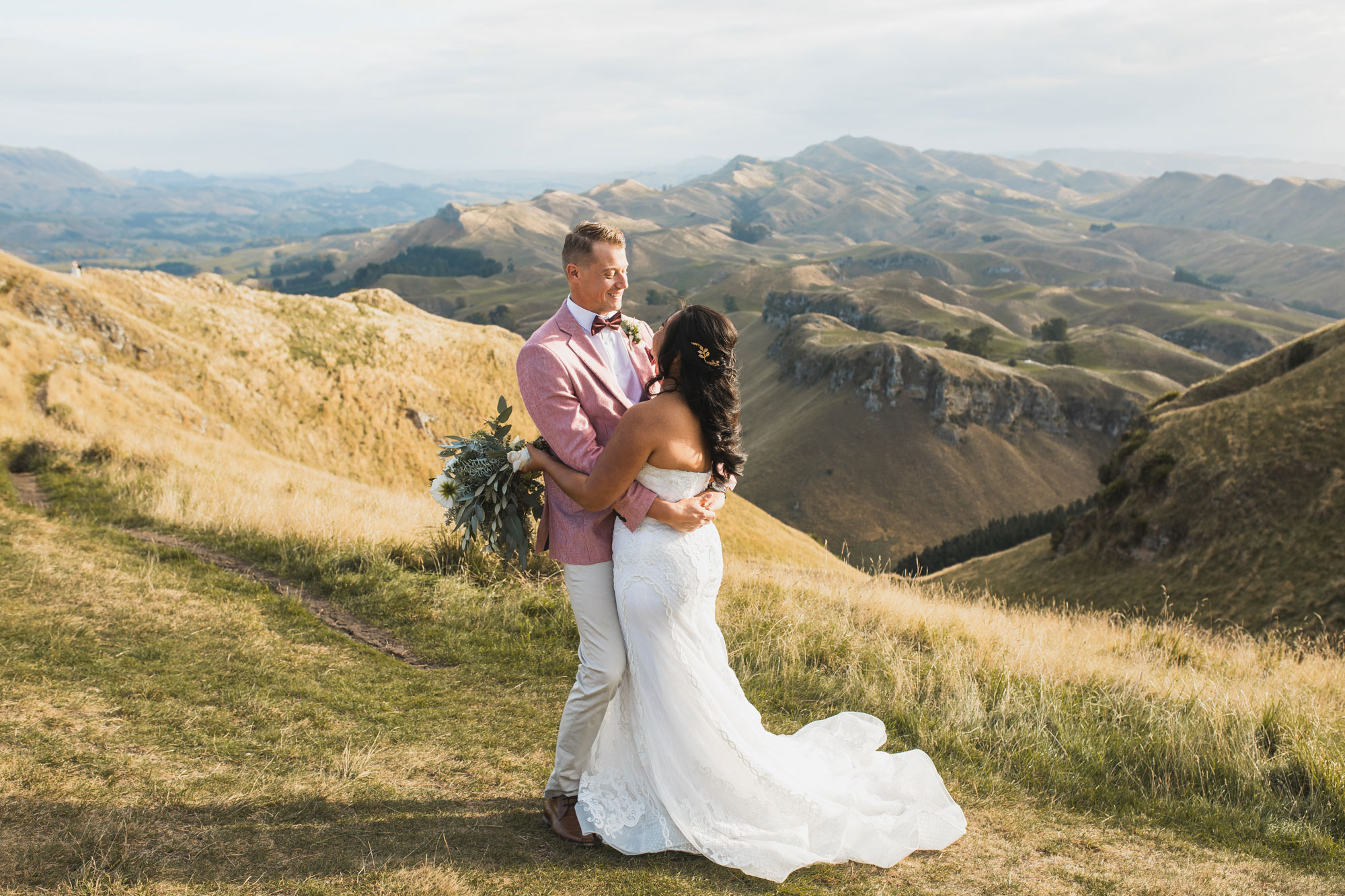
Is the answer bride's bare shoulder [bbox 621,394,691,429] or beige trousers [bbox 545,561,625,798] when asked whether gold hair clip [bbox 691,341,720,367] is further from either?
beige trousers [bbox 545,561,625,798]

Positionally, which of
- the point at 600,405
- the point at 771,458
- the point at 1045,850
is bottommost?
the point at 771,458

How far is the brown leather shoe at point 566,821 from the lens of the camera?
15.3ft

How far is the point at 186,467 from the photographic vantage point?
13633mm

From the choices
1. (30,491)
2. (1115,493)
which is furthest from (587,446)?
(1115,493)

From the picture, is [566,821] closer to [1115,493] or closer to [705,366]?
[705,366]

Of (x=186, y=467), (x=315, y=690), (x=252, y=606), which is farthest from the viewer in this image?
(x=186, y=467)

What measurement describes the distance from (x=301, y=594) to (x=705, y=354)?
643 cm

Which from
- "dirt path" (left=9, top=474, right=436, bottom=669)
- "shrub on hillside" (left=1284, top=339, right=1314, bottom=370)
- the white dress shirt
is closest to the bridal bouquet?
the white dress shirt

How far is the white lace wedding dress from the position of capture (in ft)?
14.8

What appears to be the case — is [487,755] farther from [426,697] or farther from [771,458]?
[771,458]

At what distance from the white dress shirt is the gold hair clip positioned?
2.12ft

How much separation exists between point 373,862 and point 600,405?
2.84m

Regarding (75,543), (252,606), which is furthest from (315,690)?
(75,543)

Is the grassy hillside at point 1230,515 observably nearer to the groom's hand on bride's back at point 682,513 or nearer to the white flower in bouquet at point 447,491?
the groom's hand on bride's back at point 682,513
